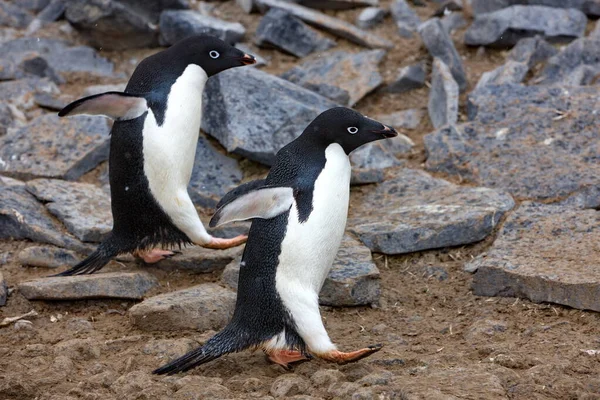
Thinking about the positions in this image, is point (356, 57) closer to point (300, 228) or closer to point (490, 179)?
point (490, 179)

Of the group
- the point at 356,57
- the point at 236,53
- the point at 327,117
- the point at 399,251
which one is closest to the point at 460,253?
the point at 399,251

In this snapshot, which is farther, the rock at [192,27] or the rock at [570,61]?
the rock at [192,27]

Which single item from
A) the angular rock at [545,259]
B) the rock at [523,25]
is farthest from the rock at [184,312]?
the rock at [523,25]

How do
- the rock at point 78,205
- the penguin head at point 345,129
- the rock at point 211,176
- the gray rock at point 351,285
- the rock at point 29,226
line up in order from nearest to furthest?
the penguin head at point 345,129 → the gray rock at point 351,285 → the rock at point 29,226 → the rock at point 78,205 → the rock at point 211,176

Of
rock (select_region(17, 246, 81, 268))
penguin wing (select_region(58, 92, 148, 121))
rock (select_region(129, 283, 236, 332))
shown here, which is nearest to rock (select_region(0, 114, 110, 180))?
rock (select_region(17, 246, 81, 268))

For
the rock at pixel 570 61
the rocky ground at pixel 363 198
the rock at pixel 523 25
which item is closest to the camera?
the rocky ground at pixel 363 198

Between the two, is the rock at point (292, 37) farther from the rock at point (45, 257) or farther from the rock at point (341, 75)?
the rock at point (45, 257)

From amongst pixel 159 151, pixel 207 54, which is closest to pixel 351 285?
pixel 159 151

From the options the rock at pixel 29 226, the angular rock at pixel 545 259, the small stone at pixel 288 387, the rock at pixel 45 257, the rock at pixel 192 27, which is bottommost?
the rock at pixel 45 257

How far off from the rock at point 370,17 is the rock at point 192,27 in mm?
997

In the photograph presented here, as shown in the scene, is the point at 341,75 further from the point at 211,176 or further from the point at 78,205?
the point at 78,205

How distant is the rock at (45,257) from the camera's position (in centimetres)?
491

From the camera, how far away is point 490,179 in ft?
17.5

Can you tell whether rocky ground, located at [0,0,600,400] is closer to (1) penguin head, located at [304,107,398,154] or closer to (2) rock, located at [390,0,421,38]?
(2) rock, located at [390,0,421,38]
